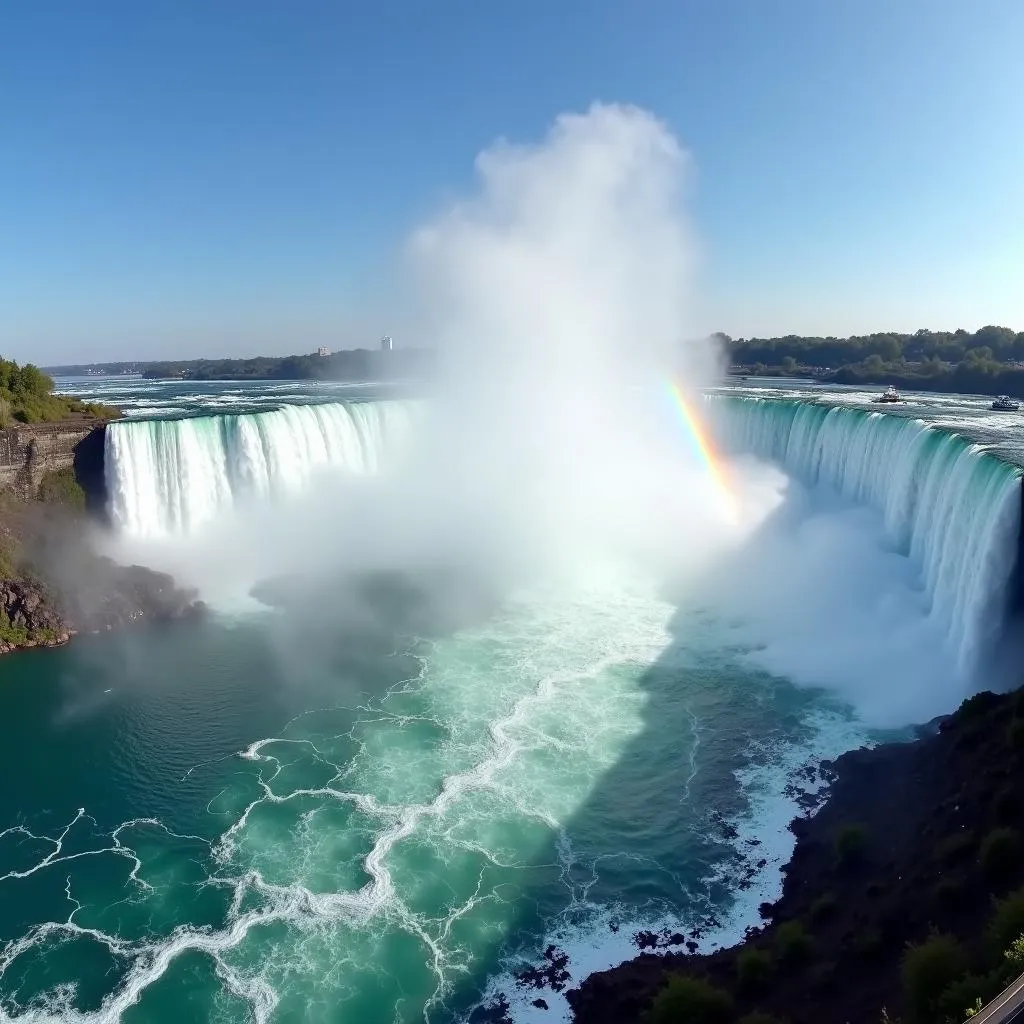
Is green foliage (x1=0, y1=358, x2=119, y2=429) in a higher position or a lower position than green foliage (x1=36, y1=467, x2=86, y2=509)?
higher

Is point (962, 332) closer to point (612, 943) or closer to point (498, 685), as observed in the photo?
point (498, 685)

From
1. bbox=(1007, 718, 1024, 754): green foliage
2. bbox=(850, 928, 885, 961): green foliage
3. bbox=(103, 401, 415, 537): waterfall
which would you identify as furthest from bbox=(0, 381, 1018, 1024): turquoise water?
bbox=(103, 401, 415, 537): waterfall

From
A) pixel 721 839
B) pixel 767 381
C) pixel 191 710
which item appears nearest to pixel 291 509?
pixel 191 710

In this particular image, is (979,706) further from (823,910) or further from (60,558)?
(60,558)

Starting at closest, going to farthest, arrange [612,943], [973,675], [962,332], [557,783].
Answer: [612,943] → [557,783] → [973,675] → [962,332]

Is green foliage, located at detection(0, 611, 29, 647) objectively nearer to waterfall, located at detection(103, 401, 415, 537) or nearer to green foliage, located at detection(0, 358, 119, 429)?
waterfall, located at detection(103, 401, 415, 537)

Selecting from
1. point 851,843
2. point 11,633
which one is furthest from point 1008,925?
point 11,633

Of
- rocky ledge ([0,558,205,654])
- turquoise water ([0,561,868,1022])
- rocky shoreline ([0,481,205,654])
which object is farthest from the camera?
rocky shoreline ([0,481,205,654])
